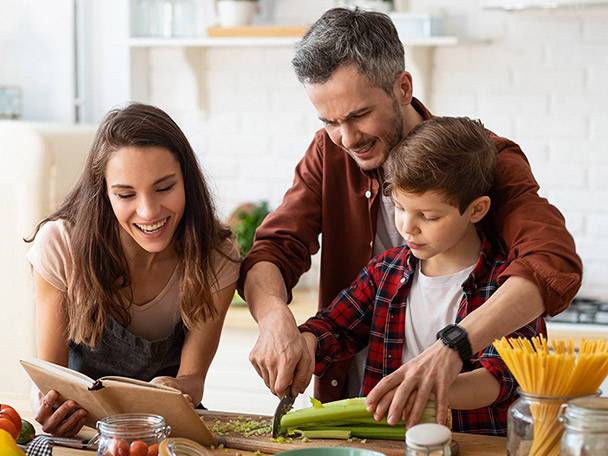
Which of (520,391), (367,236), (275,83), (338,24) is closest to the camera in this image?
(520,391)

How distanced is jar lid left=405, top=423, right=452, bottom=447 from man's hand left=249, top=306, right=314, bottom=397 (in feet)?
2.11

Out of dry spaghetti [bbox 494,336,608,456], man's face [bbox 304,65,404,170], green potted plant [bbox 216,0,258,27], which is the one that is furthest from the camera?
green potted plant [bbox 216,0,258,27]

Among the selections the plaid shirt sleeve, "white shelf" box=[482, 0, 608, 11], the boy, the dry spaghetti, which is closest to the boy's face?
the boy

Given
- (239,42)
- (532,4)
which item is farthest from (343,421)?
(239,42)

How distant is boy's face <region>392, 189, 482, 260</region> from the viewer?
236cm

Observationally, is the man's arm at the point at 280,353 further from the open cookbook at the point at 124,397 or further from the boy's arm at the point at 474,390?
the boy's arm at the point at 474,390

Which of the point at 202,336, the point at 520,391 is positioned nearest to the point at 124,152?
the point at 202,336

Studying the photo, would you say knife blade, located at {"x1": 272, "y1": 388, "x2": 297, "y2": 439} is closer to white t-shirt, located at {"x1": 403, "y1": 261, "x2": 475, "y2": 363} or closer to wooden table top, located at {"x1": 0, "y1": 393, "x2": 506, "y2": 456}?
wooden table top, located at {"x1": 0, "y1": 393, "x2": 506, "y2": 456}

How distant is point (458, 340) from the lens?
2104mm

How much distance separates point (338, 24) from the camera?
250cm

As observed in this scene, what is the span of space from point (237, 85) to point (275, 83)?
0.57ft

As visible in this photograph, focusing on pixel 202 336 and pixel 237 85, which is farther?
pixel 237 85

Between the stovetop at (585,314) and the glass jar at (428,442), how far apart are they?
7.07ft

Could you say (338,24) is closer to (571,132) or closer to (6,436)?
(6,436)
